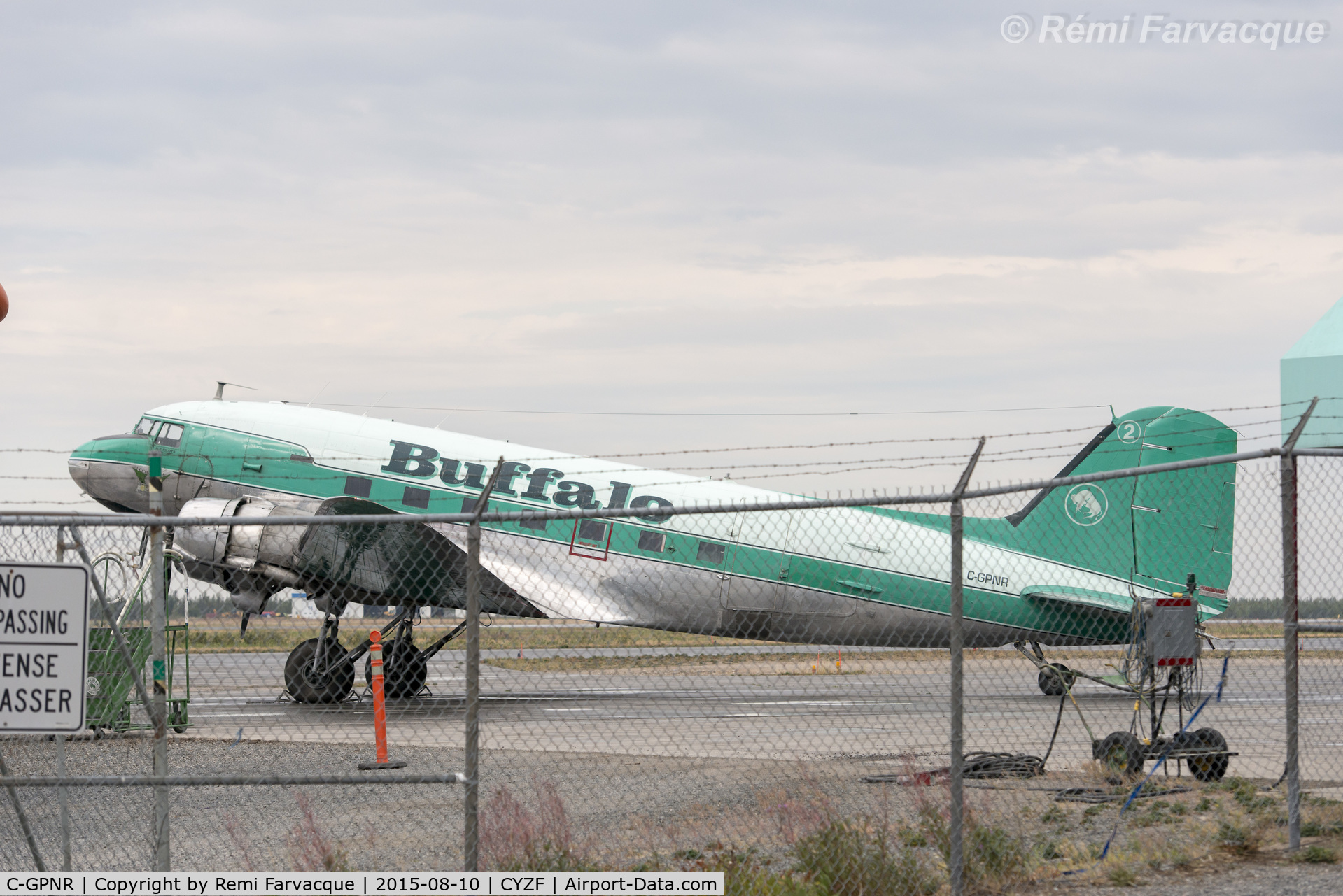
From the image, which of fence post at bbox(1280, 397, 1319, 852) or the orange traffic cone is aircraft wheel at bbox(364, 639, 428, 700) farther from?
fence post at bbox(1280, 397, 1319, 852)

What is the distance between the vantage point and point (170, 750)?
1284 centimetres

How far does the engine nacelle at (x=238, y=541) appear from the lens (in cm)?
1622

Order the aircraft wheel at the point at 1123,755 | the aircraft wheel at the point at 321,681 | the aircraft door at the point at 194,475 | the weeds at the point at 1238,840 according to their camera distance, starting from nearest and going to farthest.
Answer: the weeds at the point at 1238,840, the aircraft wheel at the point at 1123,755, the aircraft wheel at the point at 321,681, the aircraft door at the point at 194,475

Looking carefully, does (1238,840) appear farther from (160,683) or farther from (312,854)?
(160,683)

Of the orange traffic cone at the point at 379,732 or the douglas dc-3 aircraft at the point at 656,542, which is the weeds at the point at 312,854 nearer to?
the orange traffic cone at the point at 379,732

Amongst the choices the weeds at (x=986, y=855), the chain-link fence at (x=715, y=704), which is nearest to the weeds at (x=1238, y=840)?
the chain-link fence at (x=715, y=704)

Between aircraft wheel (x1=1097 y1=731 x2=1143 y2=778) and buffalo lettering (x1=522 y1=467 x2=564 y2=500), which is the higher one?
buffalo lettering (x1=522 y1=467 x2=564 y2=500)

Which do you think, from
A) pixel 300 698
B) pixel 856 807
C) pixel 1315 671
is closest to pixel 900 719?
pixel 856 807

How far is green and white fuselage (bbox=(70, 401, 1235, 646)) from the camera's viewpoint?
695 inches

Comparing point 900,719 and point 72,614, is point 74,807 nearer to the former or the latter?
point 72,614

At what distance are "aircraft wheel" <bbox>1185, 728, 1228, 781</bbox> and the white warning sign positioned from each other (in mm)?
8477

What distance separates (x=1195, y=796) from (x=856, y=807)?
8.98ft

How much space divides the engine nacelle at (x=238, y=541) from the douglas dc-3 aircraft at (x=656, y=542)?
0.42 metres
